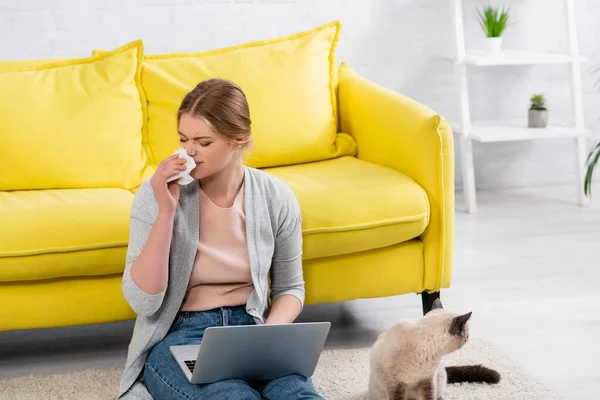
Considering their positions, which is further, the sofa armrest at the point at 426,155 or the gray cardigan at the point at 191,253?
the sofa armrest at the point at 426,155

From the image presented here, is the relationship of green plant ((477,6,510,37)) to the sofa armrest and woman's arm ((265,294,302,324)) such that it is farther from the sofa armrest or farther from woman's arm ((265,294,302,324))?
woman's arm ((265,294,302,324))

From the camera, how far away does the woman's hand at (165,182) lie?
72.4 inches

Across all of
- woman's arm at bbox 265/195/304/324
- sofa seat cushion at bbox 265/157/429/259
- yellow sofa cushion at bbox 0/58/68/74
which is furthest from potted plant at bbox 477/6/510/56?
woman's arm at bbox 265/195/304/324

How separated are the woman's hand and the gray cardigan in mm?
37

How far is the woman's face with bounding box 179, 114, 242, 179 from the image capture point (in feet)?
6.15

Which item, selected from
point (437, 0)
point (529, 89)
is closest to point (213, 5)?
point (437, 0)

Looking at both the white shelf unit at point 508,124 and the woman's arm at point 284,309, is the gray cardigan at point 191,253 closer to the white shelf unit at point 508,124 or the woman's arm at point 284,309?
the woman's arm at point 284,309

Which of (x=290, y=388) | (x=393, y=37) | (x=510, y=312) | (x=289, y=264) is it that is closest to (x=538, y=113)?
(x=393, y=37)

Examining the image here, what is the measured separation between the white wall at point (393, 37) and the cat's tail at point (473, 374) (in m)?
1.96

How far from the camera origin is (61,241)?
223 cm

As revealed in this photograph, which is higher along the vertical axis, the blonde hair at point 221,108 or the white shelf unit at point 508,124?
the blonde hair at point 221,108

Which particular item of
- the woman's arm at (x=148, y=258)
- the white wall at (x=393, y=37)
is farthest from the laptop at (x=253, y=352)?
the white wall at (x=393, y=37)

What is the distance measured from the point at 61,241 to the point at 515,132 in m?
2.27

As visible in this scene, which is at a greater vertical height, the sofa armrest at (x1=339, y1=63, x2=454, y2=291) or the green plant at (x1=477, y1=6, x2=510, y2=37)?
the green plant at (x1=477, y1=6, x2=510, y2=37)
